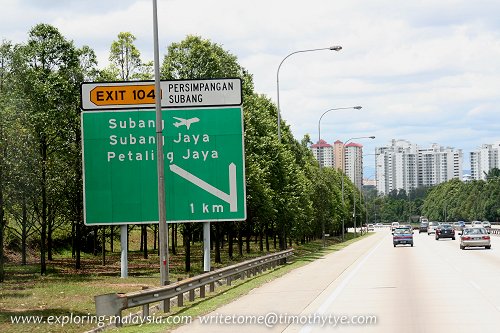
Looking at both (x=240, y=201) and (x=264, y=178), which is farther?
(x=264, y=178)

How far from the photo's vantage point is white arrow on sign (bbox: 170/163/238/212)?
25052mm

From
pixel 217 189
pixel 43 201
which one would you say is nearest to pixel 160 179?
pixel 217 189

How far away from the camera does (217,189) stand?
25.2 m

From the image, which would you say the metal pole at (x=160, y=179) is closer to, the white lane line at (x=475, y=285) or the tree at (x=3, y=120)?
the white lane line at (x=475, y=285)

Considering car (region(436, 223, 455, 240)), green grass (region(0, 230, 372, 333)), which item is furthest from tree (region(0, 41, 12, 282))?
car (region(436, 223, 455, 240))

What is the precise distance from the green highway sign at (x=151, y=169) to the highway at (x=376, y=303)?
3.37m

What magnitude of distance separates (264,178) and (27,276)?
15.8m

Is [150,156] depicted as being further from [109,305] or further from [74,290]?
[109,305]

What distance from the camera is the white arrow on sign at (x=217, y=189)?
82.2 feet

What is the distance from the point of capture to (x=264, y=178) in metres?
45.9

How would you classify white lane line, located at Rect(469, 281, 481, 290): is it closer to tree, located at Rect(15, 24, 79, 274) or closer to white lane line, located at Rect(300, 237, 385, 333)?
white lane line, located at Rect(300, 237, 385, 333)

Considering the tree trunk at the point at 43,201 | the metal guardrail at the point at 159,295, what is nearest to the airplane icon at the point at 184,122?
the metal guardrail at the point at 159,295

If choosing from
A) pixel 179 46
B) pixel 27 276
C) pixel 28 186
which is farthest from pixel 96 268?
pixel 179 46

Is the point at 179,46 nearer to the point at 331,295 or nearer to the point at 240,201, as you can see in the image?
the point at 240,201
